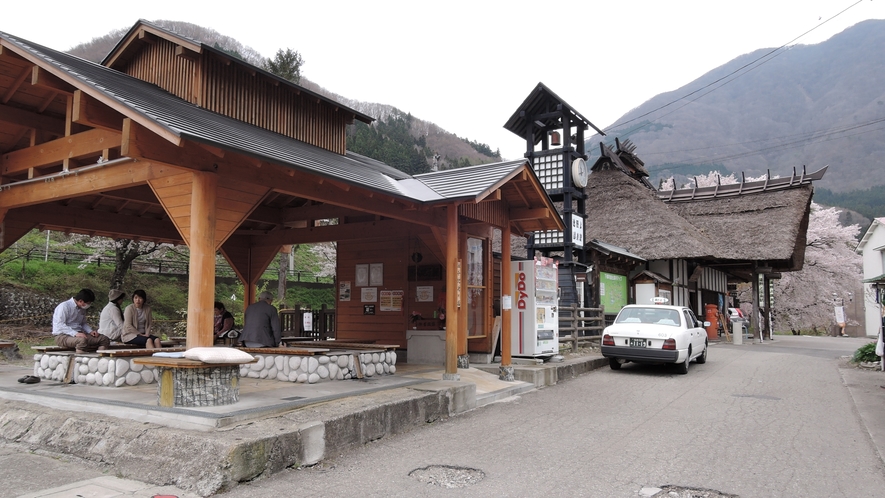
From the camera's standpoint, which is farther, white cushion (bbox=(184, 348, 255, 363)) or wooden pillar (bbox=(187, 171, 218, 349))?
wooden pillar (bbox=(187, 171, 218, 349))

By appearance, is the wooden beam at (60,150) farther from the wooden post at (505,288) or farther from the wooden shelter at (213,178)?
the wooden post at (505,288)

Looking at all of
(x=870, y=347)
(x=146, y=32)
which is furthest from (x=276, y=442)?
(x=870, y=347)

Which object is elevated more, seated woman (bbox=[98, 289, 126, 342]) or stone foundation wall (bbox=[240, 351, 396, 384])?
seated woman (bbox=[98, 289, 126, 342])

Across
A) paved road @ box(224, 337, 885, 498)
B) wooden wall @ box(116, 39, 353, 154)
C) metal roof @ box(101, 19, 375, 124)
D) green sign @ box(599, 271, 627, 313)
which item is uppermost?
metal roof @ box(101, 19, 375, 124)

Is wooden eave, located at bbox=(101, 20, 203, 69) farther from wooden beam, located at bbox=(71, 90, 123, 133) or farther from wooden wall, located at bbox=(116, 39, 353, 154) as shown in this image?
wooden beam, located at bbox=(71, 90, 123, 133)

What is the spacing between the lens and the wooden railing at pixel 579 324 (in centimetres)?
1498

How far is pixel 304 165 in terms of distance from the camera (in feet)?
22.8

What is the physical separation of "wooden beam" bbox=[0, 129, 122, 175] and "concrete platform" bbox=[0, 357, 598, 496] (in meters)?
3.16

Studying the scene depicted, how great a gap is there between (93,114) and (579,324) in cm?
1322

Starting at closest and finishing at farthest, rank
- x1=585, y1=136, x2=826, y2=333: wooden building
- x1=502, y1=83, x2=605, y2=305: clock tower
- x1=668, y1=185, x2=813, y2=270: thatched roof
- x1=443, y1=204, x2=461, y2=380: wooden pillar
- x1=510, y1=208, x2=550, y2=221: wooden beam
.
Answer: x1=443, y1=204, x2=461, y2=380: wooden pillar → x1=510, y1=208, x2=550, y2=221: wooden beam → x1=502, y1=83, x2=605, y2=305: clock tower → x1=585, y1=136, x2=826, y2=333: wooden building → x1=668, y1=185, x2=813, y2=270: thatched roof

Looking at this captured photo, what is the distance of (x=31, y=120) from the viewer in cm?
855

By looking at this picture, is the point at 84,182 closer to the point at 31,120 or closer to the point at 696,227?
the point at 31,120

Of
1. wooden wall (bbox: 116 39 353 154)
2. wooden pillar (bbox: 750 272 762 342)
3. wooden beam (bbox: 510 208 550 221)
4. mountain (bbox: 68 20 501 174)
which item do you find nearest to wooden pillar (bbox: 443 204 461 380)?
wooden beam (bbox: 510 208 550 221)

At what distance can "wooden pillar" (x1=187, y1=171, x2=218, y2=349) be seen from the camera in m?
6.25
